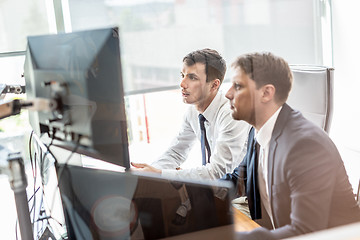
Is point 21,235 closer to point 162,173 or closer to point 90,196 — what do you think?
point 90,196

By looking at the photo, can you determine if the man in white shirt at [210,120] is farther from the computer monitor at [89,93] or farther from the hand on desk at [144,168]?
the computer monitor at [89,93]

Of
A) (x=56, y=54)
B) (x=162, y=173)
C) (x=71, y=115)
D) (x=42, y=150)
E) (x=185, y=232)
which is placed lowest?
(x=185, y=232)

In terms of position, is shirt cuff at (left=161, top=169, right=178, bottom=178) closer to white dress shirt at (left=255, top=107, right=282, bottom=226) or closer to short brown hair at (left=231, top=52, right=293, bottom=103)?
white dress shirt at (left=255, top=107, right=282, bottom=226)

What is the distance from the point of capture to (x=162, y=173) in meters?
1.19

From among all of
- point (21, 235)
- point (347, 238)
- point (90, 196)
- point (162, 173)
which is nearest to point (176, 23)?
point (162, 173)

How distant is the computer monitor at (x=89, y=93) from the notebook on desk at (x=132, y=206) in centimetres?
13

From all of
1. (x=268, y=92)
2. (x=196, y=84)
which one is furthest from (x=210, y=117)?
(x=268, y=92)

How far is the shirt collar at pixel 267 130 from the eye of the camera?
1.13 m

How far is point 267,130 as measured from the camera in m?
1.14

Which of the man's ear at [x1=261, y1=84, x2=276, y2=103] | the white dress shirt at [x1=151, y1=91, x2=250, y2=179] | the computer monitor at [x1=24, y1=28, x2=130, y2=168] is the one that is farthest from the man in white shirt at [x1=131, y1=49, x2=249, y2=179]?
the computer monitor at [x1=24, y1=28, x2=130, y2=168]

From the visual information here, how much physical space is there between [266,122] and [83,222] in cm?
59

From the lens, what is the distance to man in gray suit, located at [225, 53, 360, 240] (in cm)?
110

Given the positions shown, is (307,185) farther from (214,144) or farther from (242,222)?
(214,144)

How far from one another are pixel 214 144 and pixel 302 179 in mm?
311
